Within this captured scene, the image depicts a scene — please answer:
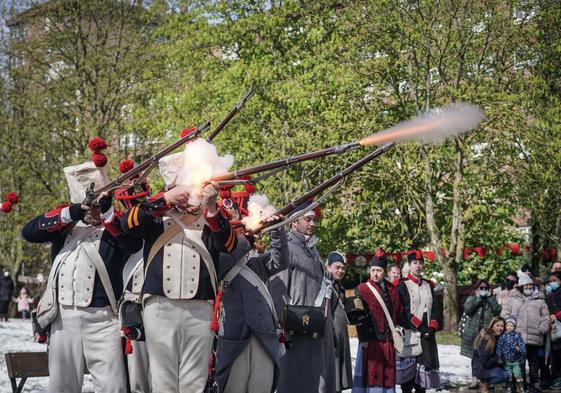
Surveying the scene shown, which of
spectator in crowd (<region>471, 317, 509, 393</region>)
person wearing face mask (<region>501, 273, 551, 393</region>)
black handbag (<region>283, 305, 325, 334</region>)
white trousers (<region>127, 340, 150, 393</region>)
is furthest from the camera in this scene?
person wearing face mask (<region>501, 273, 551, 393</region>)

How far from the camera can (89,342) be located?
865cm

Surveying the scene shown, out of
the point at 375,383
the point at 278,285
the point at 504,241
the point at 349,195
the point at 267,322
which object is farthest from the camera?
the point at 504,241

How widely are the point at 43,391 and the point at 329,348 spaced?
4.86 metres

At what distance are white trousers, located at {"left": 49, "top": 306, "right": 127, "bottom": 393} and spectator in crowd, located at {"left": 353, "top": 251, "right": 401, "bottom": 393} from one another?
14.8 ft

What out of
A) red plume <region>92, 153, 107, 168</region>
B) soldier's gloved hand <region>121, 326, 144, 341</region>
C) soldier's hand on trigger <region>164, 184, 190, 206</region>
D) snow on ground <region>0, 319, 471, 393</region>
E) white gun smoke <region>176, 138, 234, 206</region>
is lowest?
snow on ground <region>0, 319, 471, 393</region>

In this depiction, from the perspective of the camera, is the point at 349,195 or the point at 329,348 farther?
the point at 349,195

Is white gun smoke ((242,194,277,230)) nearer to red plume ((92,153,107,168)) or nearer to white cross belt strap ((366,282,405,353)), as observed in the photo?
red plume ((92,153,107,168))

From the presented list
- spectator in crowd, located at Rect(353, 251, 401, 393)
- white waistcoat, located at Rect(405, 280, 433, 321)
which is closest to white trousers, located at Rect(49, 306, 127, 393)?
spectator in crowd, located at Rect(353, 251, 401, 393)

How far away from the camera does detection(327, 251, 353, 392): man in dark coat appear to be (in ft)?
38.8

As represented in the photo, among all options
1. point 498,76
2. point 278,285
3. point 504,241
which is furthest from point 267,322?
point 504,241

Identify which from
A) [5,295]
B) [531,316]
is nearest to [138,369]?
[531,316]

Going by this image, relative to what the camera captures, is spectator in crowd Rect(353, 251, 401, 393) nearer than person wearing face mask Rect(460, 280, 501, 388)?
Yes

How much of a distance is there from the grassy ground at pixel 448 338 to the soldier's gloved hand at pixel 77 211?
53.6 feet

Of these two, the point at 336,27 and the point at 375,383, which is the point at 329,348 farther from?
the point at 336,27
